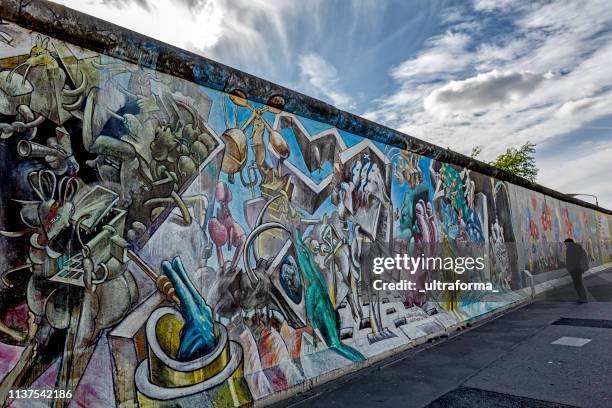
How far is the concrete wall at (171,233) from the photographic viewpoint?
2.87 m

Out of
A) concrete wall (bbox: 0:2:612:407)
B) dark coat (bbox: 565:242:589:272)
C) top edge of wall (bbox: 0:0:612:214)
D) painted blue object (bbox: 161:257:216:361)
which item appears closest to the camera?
concrete wall (bbox: 0:2:612:407)

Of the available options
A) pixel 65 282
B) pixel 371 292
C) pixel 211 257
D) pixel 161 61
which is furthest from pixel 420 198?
pixel 65 282

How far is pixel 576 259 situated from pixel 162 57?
11.1 m

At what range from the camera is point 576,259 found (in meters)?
10.4

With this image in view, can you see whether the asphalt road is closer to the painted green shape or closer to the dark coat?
the painted green shape

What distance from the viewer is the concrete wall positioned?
2.87 metres

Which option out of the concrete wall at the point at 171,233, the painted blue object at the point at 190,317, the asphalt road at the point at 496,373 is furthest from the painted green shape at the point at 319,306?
the painted blue object at the point at 190,317

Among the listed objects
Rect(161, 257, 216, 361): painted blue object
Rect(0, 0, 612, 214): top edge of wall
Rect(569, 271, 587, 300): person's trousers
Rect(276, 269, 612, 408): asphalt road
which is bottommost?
Rect(276, 269, 612, 408): asphalt road

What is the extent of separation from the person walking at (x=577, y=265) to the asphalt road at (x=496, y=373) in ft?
9.54

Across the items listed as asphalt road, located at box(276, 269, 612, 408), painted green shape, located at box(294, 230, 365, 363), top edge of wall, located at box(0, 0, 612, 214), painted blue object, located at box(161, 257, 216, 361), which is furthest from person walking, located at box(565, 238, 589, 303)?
painted blue object, located at box(161, 257, 216, 361)

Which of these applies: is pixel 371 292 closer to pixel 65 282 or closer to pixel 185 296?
pixel 185 296

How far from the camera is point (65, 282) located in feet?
9.63

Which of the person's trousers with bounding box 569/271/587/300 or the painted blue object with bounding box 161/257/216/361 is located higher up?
the painted blue object with bounding box 161/257/216/361

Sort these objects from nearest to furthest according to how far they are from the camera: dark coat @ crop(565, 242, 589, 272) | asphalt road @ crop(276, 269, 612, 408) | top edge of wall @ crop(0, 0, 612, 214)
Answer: top edge of wall @ crop(0, 0, 612, 214) < asphalt road @ crop(276, 269, 612, 408) < dark coat @ crop(565, 242, 589, 272)
